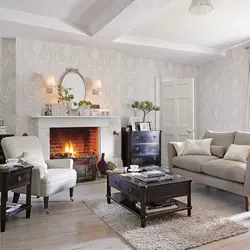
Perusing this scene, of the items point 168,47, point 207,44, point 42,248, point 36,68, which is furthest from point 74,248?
point 207,44

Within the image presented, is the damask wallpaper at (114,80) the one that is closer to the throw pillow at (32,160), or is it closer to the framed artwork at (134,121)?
the framed artwork at (134,121)

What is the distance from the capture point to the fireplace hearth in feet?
16.2

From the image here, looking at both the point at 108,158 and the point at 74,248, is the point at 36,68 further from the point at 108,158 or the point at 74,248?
the point at 74,248

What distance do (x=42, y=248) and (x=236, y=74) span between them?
16.6 feet

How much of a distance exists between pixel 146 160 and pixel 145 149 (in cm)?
23

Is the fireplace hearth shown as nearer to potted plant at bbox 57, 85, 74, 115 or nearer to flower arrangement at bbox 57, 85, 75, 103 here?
potted plant at bbox 57, 85, 74, 115

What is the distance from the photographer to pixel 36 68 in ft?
16.1

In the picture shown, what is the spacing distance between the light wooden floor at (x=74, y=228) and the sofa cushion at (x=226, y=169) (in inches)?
14.1

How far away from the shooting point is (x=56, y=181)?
333cm

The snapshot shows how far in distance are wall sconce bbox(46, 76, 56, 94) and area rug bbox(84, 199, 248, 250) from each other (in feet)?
8.24

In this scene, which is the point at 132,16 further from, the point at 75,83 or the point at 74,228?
the point at 74,228


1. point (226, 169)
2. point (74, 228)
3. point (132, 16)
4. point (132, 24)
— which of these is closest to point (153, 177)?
point (74, 228)

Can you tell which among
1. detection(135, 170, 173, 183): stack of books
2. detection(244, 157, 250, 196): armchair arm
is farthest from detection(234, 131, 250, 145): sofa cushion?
detection(135, 170, 173, 183): stack of books

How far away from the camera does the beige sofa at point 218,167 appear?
11.2ft
